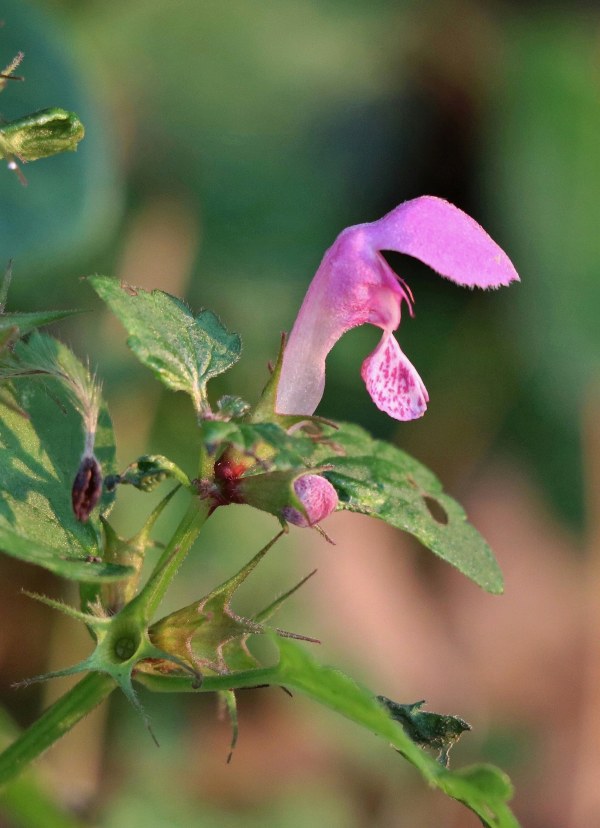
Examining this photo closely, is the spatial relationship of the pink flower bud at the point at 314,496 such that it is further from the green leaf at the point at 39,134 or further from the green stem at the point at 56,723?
the green leaf at the point at 39,134

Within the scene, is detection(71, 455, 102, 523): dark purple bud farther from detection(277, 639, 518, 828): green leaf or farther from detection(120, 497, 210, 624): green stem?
detection(277, 639, 518, 828): green leaf

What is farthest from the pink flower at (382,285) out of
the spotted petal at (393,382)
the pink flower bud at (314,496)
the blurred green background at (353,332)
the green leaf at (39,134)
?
the blurred green background at (353,332)

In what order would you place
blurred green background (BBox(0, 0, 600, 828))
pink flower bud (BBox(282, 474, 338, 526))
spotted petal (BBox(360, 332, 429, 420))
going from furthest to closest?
1. blurred green background (BBox(0, 0, 600, 828))
2. spotted petal (BBox(360, 332, 429, 420))
3. pink flower bud (BBox(282, 474, 338, 526))

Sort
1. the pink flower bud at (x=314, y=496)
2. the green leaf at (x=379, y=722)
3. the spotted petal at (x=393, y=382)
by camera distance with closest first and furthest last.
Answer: the green leaf at (x=379, y=722) → the pink flower bud at (x=314, y=496) → the spotted petal at (x=393, y=382)

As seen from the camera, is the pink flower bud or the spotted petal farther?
the spotted petal

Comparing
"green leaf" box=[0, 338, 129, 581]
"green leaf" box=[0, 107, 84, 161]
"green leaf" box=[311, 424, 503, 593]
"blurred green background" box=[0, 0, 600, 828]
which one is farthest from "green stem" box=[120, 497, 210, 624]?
"blurred green background" box=[0, 0, 600, 828]

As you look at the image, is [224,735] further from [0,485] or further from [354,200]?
[0,485]

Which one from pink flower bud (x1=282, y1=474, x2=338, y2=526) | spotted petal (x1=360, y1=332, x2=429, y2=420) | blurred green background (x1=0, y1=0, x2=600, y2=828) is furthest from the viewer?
blurred green background (x1=0, y1=0, x2=600, y2=828)
